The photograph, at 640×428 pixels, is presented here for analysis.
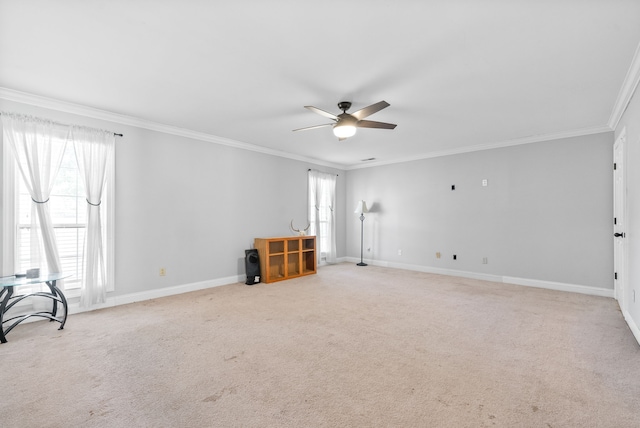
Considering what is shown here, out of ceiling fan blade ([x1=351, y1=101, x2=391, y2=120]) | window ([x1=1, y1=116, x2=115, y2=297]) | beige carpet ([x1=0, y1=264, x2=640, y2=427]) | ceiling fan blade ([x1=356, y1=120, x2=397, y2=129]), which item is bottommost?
beige carpet ([x1=0, y1=264, x2=640, y2=427])

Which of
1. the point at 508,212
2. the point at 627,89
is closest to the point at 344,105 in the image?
the point at 627,89

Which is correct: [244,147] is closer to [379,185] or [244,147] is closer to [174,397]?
[379,185]

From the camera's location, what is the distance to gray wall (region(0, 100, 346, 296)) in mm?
4004

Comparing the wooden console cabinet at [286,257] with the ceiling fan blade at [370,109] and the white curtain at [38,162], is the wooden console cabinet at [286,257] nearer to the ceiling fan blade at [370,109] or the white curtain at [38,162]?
the white curtain at [38,162]

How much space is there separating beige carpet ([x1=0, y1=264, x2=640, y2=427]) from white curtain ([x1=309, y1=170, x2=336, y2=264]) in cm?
310

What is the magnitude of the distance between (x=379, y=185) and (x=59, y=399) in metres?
6.40

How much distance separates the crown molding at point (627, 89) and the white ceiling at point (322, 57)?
0.20 feet

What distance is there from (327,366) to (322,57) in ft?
8.35

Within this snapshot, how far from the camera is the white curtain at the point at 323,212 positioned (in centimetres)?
683

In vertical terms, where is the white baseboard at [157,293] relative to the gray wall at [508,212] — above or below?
below

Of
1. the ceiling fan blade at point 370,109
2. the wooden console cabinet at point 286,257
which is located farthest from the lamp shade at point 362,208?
the ceiling fan blade at point 370,109

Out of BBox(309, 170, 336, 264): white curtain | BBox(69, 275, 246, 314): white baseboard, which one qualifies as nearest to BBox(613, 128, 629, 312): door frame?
BBox(309, 170, 336, 264): white curtain

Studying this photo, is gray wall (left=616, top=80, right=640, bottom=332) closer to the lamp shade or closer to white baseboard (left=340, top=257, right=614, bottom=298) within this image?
white baseboard (left=340, top=257, right=614, bottom=298)

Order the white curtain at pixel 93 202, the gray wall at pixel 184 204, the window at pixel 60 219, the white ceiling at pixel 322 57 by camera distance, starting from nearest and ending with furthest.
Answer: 1. the white ceiling at pixel 322 57
2. the window at pixel 60 219
3. the white curtain at pixel 93 202
4. the gray wall at pixel 184 204
